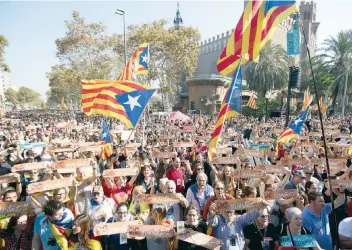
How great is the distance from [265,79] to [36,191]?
3893 centimetres

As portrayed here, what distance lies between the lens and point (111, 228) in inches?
132

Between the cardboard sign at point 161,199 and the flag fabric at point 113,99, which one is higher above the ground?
the flag fabric at point 113,99

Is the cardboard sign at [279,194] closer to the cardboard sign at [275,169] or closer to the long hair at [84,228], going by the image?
the cardboard sign at [275,169]

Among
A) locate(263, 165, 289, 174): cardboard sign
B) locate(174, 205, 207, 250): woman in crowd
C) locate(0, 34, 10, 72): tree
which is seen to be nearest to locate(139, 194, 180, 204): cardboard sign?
locate(174, 205, 207, 250): woman in crowd

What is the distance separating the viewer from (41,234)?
3.42 meters

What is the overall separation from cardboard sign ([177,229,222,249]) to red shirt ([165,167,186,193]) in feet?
8.71

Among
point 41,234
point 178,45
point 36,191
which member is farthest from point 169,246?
point 178,45

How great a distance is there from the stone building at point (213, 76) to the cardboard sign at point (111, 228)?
32590 millimetres


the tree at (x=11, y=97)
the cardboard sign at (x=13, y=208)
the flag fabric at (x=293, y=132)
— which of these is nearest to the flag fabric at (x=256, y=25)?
the cardboard sign at (x=13, y=208)

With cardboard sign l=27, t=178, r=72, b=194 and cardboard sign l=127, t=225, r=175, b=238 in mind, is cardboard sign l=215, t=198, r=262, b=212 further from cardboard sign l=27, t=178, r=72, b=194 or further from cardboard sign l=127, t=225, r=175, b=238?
cardboard sign l=27, t=178, r=72, b=194

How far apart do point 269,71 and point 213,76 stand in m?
9.87

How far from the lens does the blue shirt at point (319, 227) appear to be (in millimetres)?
3537

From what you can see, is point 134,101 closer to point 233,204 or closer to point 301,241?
point 233,204

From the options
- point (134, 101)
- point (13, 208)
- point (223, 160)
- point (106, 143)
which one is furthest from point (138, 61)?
point (13, 208)
